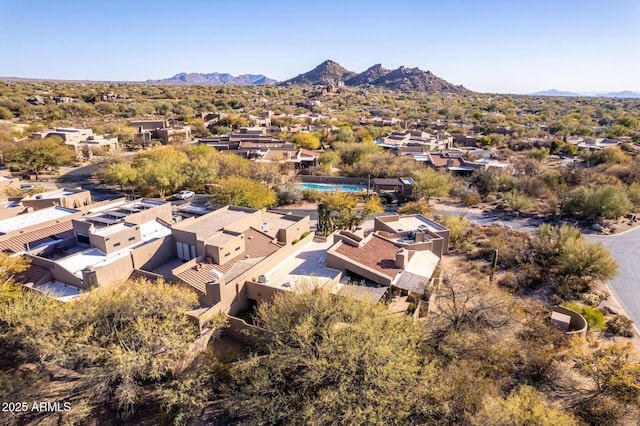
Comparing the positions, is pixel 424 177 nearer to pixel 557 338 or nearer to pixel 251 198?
pixel 251 198

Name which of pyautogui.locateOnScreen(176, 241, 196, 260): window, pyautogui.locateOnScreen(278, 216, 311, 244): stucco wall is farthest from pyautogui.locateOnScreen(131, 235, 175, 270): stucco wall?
pyautogui.locateOnScreen(278, 216, 311, 244): stucco wall

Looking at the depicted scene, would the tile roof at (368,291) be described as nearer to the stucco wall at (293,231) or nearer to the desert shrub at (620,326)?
the stucco wall at (293,231)

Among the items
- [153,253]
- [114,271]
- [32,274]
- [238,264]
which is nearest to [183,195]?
[153,253]

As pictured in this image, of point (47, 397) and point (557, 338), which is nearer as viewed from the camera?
Answer: point (47, 397)

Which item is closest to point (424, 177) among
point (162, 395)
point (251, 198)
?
point (251, 198)

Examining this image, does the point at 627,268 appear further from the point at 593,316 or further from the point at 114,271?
the point at 114,271

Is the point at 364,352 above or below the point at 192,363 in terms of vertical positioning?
above
